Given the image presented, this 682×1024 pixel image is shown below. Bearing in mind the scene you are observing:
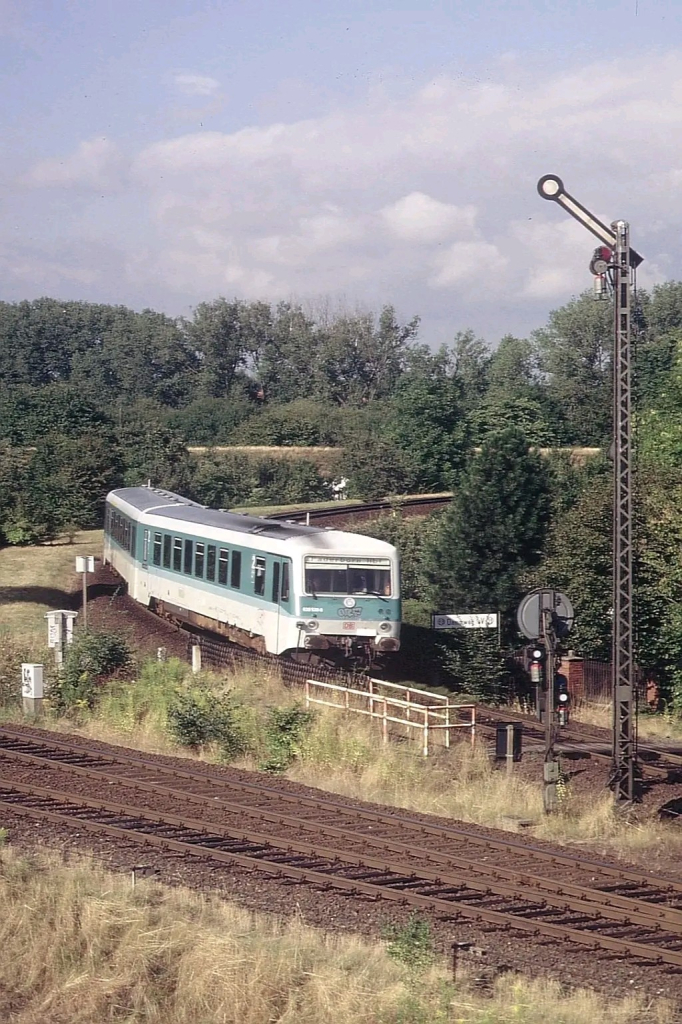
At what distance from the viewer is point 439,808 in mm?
15102

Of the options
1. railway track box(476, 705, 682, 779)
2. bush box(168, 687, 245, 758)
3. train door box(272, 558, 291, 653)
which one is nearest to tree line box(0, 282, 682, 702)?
railway track box(476, 705, 682, 779)

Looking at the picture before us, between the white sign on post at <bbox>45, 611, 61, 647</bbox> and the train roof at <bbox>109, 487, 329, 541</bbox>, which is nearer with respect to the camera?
the white sign on post at <bbox>45, 611, 61, 647</bbox>

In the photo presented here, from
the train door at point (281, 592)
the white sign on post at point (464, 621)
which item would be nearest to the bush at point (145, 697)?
the train door at point (281, 592)

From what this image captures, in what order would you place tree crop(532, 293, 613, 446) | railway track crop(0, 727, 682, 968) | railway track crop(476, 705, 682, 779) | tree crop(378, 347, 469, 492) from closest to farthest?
railway track crop(0, 727, 682, 968) → railway track crop(476, 705, 682, 779) → tree crop(378, 347, 469, 492) → tree crop(532, 293, 613, 446)

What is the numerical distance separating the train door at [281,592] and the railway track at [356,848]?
510 centimetres

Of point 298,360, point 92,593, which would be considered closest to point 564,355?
point 298,360

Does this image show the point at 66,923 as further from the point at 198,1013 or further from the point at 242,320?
the point at 242,320

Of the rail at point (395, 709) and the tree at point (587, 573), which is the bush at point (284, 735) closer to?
→ the rail at point (395, 709)

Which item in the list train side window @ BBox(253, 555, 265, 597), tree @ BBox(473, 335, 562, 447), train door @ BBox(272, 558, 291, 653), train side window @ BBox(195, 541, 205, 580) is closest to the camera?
train door @ BBox(272, 558, 291, 653)

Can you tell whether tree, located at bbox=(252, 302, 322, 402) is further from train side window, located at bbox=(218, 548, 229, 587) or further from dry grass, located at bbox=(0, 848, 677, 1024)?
dry grass, located at bbox=(0, 848, 677, 1024)

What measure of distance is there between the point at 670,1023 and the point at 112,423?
184 feet

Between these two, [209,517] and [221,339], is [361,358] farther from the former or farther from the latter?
[209,517]

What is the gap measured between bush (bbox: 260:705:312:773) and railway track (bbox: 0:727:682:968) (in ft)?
3.61

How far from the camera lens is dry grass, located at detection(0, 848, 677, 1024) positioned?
8.02 m
